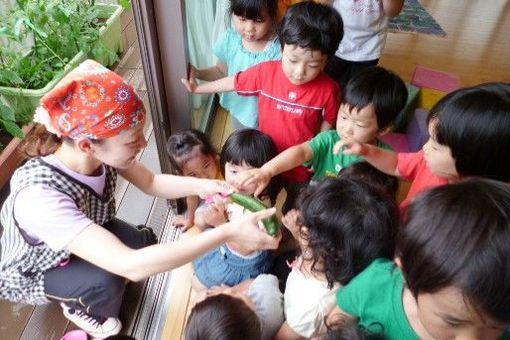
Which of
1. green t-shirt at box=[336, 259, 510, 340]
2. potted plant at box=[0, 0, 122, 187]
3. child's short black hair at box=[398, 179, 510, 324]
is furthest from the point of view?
potted plant at box=[0, 0, 122, 187]

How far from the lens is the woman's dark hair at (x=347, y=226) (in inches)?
33.5

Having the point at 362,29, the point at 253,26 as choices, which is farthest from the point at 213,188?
the point at 362,29

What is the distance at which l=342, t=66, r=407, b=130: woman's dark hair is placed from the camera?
114 cm

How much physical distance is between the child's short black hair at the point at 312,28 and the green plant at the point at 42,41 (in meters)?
1.18

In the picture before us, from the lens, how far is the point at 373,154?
3.66 ft

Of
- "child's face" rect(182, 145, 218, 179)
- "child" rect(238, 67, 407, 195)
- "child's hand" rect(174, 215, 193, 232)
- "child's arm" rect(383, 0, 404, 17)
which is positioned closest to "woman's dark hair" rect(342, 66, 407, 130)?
"child" rect(238, 67, 407, 195)

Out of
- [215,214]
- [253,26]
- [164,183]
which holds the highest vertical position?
[253,26]

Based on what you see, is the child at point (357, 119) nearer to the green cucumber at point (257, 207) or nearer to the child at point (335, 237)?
the green cucumber at point (257, 207)

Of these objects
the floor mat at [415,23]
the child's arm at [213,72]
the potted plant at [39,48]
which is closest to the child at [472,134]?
the child's arm at [213,72]

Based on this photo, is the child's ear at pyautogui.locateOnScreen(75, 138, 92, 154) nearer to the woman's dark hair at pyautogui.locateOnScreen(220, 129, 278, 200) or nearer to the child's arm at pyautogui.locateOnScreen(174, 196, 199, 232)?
the woman's dark hair at pyautogui.locateOnScreen(220, 129, 278, 200)

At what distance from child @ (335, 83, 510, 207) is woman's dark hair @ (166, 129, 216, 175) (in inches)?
29.6

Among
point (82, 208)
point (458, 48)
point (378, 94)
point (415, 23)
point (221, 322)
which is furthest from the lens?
point (415, 23)

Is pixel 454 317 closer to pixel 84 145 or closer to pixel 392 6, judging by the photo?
pixel 84 145

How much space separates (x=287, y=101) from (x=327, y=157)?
23 centimetres
